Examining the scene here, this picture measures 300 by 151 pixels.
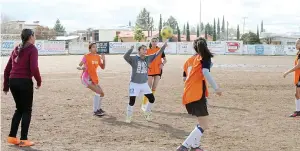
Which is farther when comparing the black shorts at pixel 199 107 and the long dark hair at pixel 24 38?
the long dark hair at pixel 24 38

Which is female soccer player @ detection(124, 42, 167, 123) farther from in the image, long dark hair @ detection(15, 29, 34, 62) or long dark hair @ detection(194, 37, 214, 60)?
long dark hair @ detection(194, 37, 214, 60)

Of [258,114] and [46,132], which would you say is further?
[258,114]

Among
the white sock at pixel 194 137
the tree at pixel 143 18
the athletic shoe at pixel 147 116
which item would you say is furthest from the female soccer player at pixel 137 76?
the tree at pixel 143 18

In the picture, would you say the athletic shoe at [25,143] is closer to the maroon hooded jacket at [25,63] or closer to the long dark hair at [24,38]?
the maroon hooded jacket at [25,63]

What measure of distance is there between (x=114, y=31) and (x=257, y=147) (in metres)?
125

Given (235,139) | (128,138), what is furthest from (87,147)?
(235,139)

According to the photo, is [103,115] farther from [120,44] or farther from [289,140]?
[120,44]

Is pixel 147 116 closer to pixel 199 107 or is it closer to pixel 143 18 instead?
pixel 199 107

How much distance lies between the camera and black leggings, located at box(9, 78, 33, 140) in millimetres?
6988

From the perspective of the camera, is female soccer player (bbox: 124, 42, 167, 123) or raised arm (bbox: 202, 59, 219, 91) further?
female soccer player (bbox: 124, 42, 167, 123)

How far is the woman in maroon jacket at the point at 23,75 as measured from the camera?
6930mm

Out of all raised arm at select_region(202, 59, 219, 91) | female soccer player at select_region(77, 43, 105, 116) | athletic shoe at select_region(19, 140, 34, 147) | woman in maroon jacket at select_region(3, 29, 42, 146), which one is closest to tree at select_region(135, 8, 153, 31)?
female soccer player at select_region(77, 43, 105, 116)

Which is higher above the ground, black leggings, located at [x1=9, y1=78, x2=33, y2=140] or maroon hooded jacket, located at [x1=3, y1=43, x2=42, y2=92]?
maroon hooded jacket, located at [x1=3, y1=43, x2=42, y2=92]

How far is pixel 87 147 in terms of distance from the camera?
277 inches
